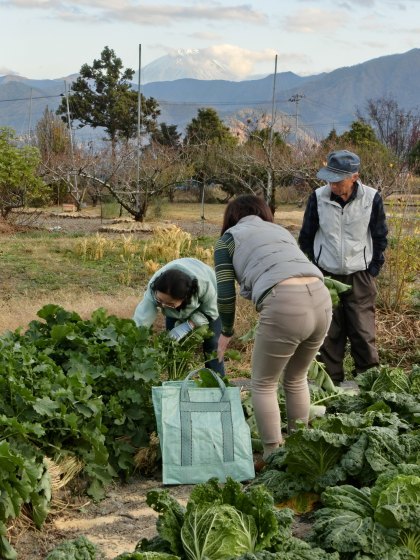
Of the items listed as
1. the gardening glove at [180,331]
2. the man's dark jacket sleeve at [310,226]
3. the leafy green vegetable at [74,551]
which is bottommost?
the gardening glove at [180,331]

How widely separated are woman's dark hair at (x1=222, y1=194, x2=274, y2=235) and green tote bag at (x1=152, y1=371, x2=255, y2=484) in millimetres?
851

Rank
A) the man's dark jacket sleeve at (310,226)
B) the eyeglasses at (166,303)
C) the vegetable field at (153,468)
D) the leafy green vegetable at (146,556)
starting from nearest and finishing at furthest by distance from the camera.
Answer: the leafy green vegetable at (146,556) → the vegetable field at (153,468) → the eyeglasses at (166,303) → the man's dark jacket sleeve at (310,226)

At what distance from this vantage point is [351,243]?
602cm

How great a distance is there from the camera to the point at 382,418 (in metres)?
4.48

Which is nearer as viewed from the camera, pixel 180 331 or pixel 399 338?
pixel 180 331

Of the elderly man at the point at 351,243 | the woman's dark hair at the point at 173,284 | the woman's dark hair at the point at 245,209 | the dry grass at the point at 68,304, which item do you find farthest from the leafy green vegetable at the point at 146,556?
the dry grass at the point at 68,304

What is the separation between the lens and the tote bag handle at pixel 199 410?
431 cm

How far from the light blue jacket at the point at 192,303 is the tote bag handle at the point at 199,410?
3.54 feet

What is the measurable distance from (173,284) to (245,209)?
3.11 feet

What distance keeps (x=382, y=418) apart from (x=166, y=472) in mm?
1178

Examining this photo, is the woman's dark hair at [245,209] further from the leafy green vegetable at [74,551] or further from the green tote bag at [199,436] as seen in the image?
the leafy green vegetable at [74,551]

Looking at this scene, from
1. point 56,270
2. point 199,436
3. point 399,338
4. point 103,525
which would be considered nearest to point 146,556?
point 103,525

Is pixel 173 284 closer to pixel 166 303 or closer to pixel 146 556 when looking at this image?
pixel 166 303

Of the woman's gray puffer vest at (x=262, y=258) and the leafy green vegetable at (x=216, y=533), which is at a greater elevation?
the woman's gray puffer vest at (x=262, y=258)
